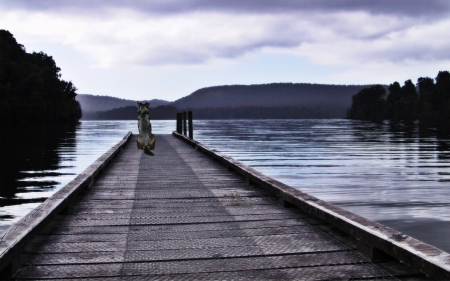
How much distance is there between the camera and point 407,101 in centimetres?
14138

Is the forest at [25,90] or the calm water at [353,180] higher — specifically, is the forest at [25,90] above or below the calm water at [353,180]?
above

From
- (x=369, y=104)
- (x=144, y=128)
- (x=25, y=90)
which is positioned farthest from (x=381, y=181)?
(x=369, y=104)

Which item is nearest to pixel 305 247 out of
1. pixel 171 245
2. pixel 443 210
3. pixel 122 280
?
pixel 171 245

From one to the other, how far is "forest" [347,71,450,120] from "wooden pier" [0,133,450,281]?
381ft

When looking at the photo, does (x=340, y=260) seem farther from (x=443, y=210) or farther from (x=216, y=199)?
(x=443, y=210)

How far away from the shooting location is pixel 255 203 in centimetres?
726

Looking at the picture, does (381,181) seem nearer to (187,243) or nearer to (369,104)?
(187,243)

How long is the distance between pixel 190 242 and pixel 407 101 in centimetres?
14552

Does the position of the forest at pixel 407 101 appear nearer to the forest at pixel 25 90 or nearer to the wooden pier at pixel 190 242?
the forest at pixel 25 90

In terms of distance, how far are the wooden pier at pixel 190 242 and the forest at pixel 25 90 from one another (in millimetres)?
66624

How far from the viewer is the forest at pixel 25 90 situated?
69938 millimetres

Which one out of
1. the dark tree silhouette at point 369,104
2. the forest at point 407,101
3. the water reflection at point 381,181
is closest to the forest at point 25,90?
the water reflection at point 381,181

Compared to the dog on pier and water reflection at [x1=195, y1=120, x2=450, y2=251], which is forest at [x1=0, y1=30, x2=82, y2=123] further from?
the dog on pier

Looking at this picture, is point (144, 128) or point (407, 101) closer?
point (144, 128)
